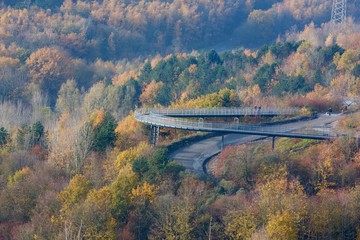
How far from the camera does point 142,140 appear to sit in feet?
184

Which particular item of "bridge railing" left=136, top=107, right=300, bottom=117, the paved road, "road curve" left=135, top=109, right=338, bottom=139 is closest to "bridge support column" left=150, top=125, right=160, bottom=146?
"road curve" left=135, top=109, right=338, bottom=139

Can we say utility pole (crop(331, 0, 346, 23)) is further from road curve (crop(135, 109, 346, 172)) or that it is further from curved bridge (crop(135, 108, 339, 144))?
road curve (crop(135, 109, 346, 172))

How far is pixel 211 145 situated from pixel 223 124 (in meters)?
3.17

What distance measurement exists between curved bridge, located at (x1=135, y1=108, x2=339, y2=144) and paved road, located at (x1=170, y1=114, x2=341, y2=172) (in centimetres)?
111

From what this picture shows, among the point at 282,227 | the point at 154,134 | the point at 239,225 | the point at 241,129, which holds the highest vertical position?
the point at 241,129

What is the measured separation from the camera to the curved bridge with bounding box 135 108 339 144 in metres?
49.3

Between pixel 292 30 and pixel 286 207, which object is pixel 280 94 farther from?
pixel 292 30

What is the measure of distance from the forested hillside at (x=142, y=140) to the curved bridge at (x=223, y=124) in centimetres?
102

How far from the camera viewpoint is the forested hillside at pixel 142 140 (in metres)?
39.1

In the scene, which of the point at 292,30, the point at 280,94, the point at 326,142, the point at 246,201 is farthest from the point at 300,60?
the point at 292,30

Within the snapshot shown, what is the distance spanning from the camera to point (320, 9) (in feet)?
503

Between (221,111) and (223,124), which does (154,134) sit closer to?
(223,124)

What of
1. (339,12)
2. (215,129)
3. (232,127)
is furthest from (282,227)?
(339,12)

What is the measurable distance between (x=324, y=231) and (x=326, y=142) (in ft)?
39.0
